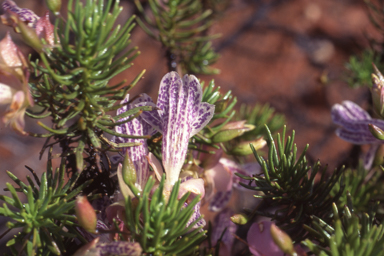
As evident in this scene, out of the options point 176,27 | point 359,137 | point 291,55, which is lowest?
point 291,55

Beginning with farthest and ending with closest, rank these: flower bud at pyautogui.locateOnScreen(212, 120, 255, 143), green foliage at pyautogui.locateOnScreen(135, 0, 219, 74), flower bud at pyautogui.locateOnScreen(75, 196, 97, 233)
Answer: green foliage at pyautogui.locateOnScreen(135, 0, 219, 74)
flower bud at pyautogui.locateOnScreen(212, 120, 255, 143)
flower bud at pyautogui.locateOnScreen(75, 196, 97, 233)

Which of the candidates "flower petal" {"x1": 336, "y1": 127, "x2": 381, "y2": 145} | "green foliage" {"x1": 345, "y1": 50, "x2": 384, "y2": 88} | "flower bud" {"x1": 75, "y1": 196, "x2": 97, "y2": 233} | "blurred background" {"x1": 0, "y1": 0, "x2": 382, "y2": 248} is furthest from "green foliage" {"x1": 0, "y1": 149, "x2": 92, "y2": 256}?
"blurred background" {"x1": 0, "y1": 0, "x2": 382, "y2": 248}

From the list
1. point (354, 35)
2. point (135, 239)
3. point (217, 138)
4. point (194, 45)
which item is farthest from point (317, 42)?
point (135, 239)

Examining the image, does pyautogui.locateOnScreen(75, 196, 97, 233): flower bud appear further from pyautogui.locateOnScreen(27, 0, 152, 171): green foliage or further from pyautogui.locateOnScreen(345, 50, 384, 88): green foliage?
pyautogui.locateOnScreen(345, 50, 384, 88): green foliage

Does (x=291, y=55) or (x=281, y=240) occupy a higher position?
(x=281, y=240)

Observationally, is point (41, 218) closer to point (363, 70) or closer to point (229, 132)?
point (229, 132)

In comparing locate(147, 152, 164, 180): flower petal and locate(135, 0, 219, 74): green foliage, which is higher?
locate(135, 0, 219, 74): green foliage

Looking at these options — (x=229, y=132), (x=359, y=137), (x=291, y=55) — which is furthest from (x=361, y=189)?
(x=291, y=55)
